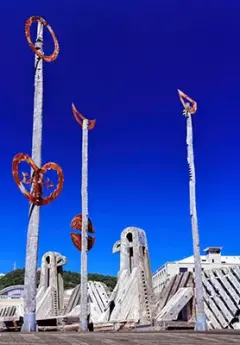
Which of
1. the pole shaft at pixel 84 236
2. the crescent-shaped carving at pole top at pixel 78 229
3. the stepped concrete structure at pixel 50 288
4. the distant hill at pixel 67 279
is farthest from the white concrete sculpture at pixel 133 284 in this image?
the distant hill at pixel 67 279

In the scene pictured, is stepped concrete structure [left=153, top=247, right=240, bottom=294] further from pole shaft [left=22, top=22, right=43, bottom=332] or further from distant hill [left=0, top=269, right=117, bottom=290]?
pole shaft [left=22, top=22, right=43, bottom=332]

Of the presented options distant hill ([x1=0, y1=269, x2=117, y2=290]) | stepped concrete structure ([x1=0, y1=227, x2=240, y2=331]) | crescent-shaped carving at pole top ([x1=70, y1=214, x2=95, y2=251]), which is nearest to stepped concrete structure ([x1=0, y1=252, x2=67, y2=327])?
stepped concrete structure ([x1=0, y1=227, x2=240, y2=331])

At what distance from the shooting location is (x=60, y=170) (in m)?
12.2

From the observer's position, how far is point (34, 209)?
37.3ft

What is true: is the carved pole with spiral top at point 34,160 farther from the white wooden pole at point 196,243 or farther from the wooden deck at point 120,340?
the wooden deck at point 120,340

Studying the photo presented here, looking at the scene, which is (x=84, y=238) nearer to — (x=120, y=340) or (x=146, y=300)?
(x=146, y=300)

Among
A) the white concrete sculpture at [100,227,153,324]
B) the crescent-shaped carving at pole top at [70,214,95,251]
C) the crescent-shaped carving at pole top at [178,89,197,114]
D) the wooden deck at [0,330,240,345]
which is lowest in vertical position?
the wooden deck at [0,330,240,345]

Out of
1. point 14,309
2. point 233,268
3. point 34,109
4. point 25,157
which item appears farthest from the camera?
point 14,309

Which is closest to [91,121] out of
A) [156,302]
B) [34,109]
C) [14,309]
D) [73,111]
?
[73,111]

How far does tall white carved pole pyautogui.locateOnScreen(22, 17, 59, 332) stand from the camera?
10.8 metres

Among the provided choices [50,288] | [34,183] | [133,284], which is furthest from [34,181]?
[50,288]

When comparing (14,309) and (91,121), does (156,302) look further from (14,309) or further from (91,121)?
(14,309)

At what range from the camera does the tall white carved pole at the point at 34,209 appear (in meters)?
10.8

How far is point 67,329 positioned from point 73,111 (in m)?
8.27
